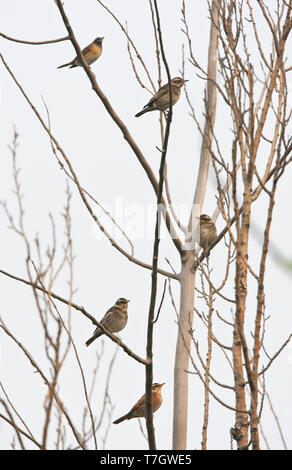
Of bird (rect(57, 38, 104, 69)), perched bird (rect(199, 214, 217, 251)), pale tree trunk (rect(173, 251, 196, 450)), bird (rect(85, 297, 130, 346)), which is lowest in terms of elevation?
pale tree trunk (rect(173, 251, 196, 450))

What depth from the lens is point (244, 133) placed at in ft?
13.8

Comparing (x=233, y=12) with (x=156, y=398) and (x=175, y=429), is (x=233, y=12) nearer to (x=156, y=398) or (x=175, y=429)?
(x=175, y=429)

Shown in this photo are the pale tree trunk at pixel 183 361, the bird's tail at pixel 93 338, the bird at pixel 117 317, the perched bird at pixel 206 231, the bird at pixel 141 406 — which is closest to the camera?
the pale tree trunk at pixel 183 361

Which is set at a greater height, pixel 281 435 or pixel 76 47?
pixel 76 47

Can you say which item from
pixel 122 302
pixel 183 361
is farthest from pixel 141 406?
pixel 183 361

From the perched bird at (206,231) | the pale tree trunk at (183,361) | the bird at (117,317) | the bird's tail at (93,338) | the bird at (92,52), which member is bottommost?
the pale tree trunk at (183,361)

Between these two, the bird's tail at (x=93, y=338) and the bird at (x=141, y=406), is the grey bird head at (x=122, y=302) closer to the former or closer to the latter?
the bird's tail at (x=93, y=338)

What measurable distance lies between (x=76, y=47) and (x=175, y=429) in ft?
10.2

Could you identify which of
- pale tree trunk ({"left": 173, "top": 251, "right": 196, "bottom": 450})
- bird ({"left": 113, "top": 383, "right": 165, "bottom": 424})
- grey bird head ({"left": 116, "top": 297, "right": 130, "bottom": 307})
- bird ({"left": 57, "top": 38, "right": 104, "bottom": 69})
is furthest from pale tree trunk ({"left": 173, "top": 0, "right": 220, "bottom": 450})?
bird ({"left": 57, "top": 38, "right": 104, "bottom": 69})

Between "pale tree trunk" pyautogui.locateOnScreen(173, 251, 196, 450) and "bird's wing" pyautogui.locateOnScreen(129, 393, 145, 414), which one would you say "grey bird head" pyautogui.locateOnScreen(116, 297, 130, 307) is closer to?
"bird's wing" pyautogui.locateOnScreen(129, 393, 145, 414)

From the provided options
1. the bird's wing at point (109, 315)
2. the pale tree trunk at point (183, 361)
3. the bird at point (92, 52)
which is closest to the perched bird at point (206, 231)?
the bird's wing at point (109, 315)
